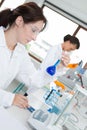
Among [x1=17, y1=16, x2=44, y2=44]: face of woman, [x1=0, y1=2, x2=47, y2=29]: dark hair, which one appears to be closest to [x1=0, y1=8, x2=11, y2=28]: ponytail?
[x1=0, y1=2, x2=47, y2=29]: dark hair

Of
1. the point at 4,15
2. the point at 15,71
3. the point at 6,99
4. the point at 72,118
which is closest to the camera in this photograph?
the point at 72,118

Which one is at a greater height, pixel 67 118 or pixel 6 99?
pixel 67 118

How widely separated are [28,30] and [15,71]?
323 mm

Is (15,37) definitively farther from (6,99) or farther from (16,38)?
(6,99)

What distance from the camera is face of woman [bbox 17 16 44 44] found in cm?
155

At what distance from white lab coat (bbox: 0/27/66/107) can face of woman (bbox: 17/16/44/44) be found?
0.37ft

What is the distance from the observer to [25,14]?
1531 millimetres

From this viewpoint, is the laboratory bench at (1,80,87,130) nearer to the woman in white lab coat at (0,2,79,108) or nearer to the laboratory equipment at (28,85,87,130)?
the laboratory equipment at (28,85,87,130)

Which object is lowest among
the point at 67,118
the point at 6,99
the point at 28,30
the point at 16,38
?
the point at 6,99

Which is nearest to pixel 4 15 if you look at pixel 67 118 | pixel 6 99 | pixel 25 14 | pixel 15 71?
pixel 25 14

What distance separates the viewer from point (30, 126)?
1355 mm

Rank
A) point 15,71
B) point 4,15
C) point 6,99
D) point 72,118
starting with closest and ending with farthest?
point 72,118, point 6,99, point 4,15, point 15,71

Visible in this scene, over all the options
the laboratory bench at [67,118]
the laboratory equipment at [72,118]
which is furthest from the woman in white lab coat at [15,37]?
the laboratory equipment at [72,118]

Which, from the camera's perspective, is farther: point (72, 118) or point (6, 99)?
point (6, 99)
